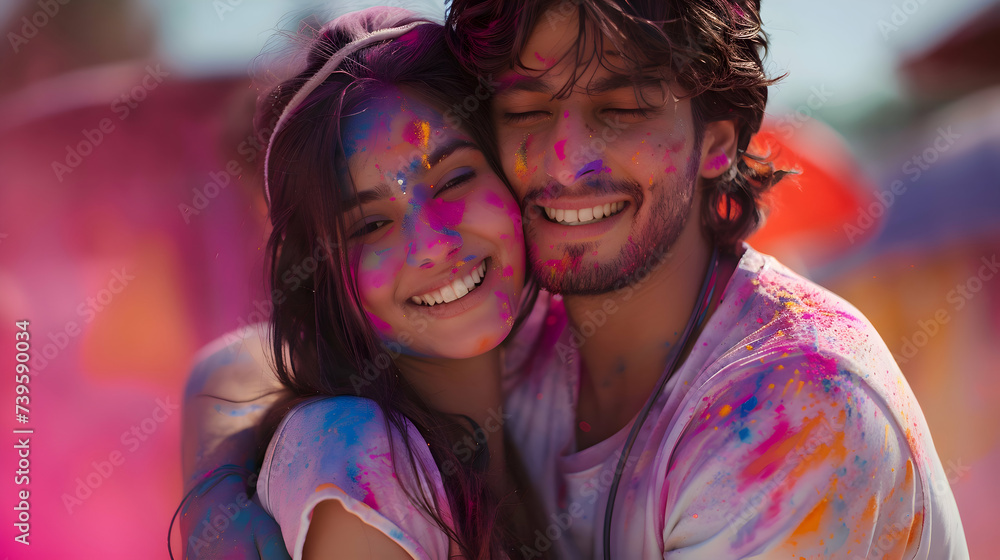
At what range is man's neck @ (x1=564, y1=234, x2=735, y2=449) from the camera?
1728mm

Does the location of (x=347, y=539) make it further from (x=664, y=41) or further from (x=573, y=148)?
(x=664, y=41)

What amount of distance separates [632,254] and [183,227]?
202cm

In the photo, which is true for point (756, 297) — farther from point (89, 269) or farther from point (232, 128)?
point (89, 269)

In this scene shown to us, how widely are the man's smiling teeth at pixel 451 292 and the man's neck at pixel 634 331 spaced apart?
0.41 metres

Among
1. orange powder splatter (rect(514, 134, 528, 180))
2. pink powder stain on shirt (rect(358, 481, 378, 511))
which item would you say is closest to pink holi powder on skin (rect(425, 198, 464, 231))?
orange powder splatter (rect(514, 134, 528, 180))

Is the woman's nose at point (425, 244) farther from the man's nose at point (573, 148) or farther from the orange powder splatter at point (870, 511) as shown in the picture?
the orange powder splatter at point (870, 511)

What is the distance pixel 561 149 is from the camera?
1.56m

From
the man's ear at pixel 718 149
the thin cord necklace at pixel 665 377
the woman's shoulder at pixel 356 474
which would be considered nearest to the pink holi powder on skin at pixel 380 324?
the woman's shoulder at pixel 356 474

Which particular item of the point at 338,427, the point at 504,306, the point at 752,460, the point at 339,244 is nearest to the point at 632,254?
the point at 504,306

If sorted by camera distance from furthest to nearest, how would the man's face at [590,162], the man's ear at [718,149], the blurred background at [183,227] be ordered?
the blurred background at [183,227] < the man's ear at [718,149] < the man's face at [590,162]

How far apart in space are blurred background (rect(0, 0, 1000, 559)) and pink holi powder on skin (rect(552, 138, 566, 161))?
41.9 inches

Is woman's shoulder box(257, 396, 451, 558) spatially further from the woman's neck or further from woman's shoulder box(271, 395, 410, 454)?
the woman's neck

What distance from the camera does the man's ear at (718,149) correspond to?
5.93ft

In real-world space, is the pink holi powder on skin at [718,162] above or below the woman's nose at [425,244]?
below
